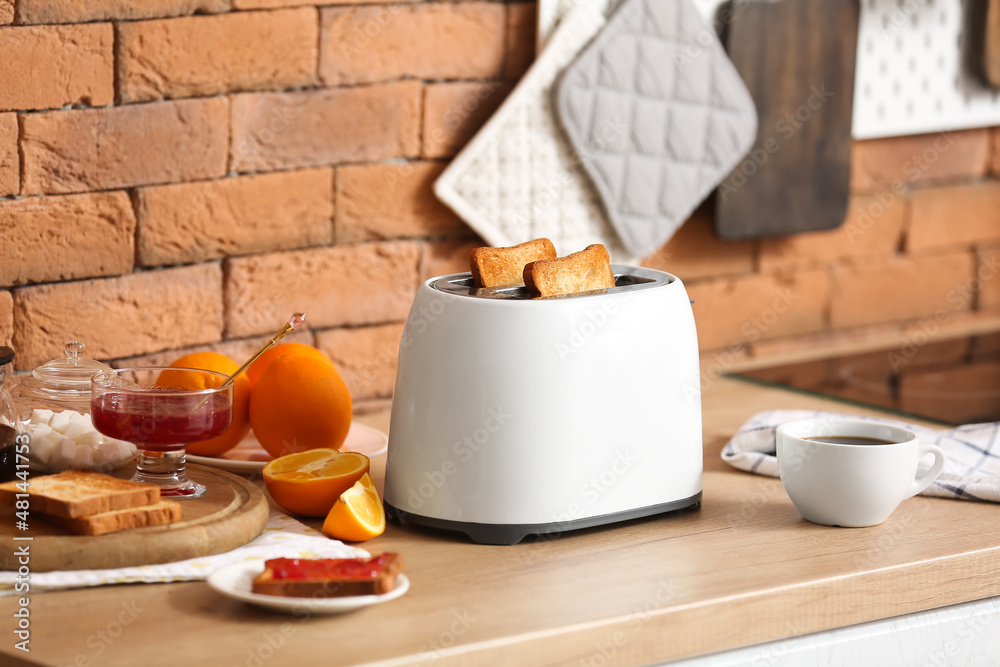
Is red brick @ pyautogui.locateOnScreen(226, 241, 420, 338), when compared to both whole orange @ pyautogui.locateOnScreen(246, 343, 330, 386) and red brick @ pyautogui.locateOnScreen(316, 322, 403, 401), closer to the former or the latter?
red brick @ pyautogui.locateOnScreen(316, 322, 403, 401)

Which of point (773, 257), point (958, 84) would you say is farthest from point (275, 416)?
point (958, 84)

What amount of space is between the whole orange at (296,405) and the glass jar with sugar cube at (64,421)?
0.13m

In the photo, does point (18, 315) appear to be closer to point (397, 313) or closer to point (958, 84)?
point (397, 313)

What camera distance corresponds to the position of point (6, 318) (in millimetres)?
1136

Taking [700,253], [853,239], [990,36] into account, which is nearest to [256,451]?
[700,253]

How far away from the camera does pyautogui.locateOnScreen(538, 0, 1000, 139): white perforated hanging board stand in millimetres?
1660

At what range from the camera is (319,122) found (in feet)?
4.21

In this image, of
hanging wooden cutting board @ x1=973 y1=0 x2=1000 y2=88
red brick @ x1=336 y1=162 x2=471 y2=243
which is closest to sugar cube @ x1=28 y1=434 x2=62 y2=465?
red brick @ x1=336 y1=162 x2=471 y2=243

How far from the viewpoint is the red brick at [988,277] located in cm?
187

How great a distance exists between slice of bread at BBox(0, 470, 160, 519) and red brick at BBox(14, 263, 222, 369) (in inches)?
11.4

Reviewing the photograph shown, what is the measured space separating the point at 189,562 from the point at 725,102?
37.5 inches

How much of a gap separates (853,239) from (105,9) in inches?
44.1

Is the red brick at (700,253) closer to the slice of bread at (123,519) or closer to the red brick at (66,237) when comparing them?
the red brick at (66,237)

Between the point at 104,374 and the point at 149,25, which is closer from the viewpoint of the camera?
the point at 104,374
